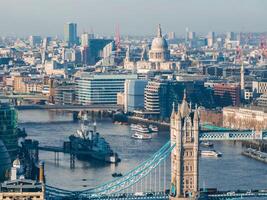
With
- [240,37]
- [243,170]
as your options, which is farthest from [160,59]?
[240,37]

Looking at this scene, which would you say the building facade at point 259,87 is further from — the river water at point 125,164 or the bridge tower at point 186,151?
the bridge tower at point 186,151

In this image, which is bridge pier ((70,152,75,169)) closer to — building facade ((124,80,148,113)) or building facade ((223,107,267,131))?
building facade ((223,107,267,131))

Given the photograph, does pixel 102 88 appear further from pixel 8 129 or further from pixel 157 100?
pixel 8 129

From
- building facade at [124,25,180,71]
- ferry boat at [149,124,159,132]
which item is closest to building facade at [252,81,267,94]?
ferry boat at [149,124,159,132]

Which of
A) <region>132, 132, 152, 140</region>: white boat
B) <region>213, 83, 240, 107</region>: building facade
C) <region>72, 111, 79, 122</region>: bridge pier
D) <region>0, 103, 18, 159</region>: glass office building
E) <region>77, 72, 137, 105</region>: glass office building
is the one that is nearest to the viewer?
<region>0, 103, 18, 159</region>: glass office building

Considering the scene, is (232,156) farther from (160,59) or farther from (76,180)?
(160,59)

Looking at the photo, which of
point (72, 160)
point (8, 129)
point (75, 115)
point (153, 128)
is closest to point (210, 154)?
point (72, 160)

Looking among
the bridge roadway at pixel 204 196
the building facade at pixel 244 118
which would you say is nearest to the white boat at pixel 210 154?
the building facade at pixel 244 118

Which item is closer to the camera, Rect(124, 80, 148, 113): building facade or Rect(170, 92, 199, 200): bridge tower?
Rect(170, 92, 199, 200): bridge tower
